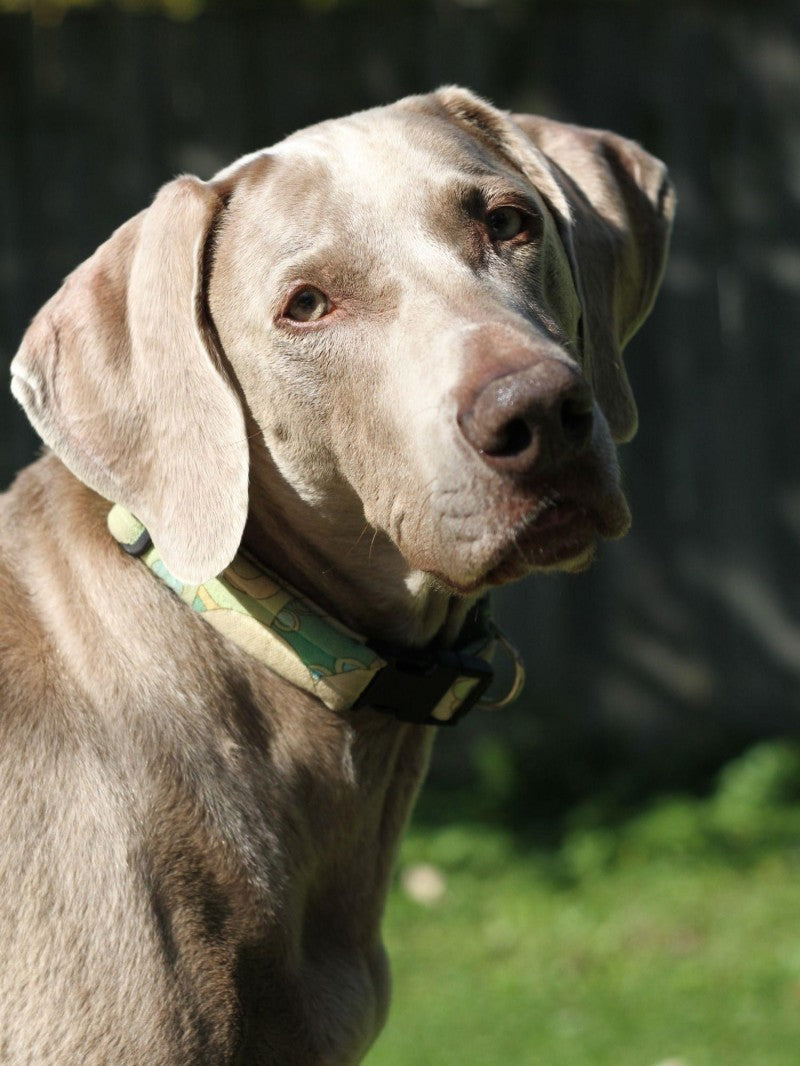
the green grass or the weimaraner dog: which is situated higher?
the weimaraner dog

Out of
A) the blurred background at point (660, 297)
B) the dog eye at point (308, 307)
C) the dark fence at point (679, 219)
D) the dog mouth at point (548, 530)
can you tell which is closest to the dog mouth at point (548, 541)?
the dog mouth at point (548, 530)

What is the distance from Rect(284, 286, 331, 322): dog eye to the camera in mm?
2672

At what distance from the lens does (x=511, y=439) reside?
2.37 m

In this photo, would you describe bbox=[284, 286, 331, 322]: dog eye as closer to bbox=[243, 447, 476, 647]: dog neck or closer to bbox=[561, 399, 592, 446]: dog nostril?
bbox=[243, 447, 476, 647]: dog neck

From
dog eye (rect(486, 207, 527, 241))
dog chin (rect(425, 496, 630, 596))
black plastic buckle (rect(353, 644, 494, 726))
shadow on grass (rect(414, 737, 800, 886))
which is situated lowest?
shadow on grass (rect(414, 737, 800, 886))

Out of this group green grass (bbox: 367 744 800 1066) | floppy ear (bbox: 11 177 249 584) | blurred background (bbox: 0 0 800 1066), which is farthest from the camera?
blurred background (bbox: 0 0 800 1066)

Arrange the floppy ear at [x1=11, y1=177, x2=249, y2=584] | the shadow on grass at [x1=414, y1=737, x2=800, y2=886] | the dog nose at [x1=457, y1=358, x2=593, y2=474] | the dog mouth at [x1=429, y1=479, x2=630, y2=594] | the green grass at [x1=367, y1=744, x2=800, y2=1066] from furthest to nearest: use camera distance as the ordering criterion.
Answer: the shadow on grass at [x1=414, y1=737, x2=800, y2=886] → the green grass at [x1=367, y1=744, x2=800, y2=1066] → the floppy ear at [x1=11, y1=177, x2=249, y2=584] → the dog mouth at [x1=429, y1=479, x2=630, y2=594] → the dog nose at [x1=457, y1=358, x2=593, y2=474]

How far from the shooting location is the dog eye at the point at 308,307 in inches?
105

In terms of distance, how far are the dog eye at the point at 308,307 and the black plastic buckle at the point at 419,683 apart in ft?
2.06

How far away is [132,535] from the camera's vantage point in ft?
8.77

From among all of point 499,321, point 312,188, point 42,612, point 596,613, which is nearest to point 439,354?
point 499,321

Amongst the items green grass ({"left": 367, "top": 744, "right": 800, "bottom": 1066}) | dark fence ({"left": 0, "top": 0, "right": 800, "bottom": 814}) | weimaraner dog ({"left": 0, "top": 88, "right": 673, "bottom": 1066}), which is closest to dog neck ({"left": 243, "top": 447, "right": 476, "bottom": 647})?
weimaraner dog ({"left": 0, "top": 88, "right": 673, "bottom": 1066})

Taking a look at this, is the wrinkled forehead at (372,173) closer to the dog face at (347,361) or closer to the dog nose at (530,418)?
the dog face at (347,361)

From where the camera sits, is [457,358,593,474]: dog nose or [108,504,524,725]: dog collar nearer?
[457,358,593,474]: dog nose
